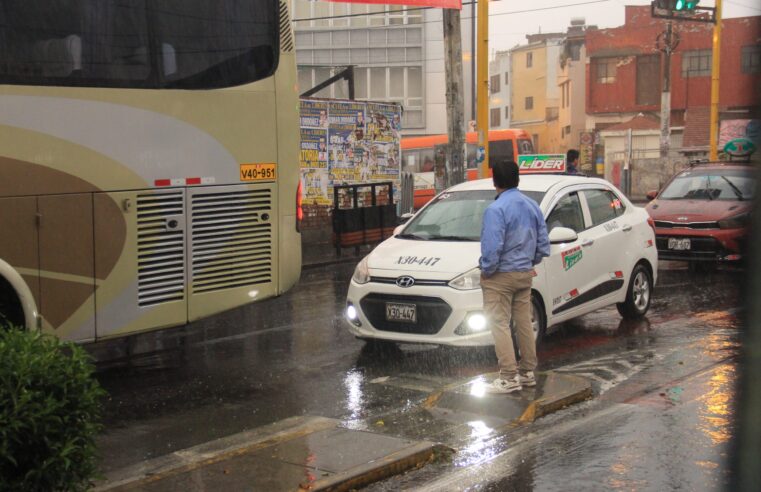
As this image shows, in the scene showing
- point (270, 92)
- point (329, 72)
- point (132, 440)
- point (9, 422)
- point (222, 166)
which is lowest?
point (132, 440)

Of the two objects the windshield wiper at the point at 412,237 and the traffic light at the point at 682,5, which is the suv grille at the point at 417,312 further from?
the traffic light at the point at 682,5

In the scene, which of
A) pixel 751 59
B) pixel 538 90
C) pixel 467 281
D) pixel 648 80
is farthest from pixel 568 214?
pixel 538 90

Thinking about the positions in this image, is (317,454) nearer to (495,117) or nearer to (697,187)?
(697,187)

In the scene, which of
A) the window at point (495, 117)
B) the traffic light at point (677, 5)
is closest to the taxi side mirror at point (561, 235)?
the traffic light at point (677, 5)

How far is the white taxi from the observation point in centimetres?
870

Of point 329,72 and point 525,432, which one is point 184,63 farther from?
point 329,72

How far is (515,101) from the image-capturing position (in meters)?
81.1

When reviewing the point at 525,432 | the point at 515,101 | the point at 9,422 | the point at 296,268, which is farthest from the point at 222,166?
the point at 515,101

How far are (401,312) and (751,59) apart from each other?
7.06m

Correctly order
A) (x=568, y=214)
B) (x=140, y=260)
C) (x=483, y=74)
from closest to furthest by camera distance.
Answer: (x=140, y=260)
(x=568, y=214)
(x=483, y=74)

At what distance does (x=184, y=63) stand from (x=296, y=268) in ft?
7.78

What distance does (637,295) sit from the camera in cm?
1124

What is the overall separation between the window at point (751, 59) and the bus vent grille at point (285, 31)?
733 cm

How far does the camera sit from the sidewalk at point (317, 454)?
547cm
